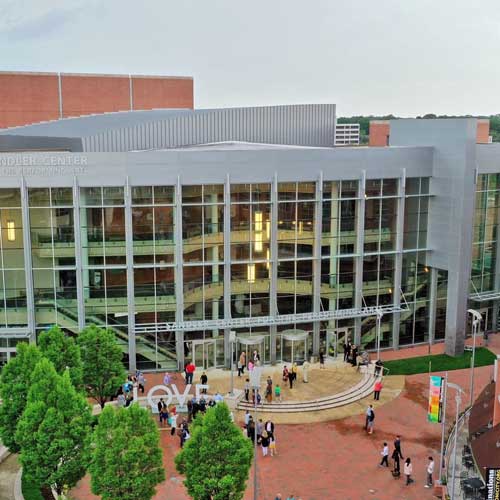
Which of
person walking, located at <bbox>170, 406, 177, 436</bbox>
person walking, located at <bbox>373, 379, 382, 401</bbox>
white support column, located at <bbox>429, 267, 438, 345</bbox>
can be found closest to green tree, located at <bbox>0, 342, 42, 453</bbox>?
person walking, located at <bbox>170, 406, 177, 436</bbox>

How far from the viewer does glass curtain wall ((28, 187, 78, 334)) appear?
3734cm

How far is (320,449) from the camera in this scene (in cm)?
2972

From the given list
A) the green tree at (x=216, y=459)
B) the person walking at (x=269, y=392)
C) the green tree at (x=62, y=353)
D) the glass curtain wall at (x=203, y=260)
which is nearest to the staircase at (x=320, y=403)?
the person walking at (x=269, y=392)

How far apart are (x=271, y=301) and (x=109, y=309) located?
9.44 metres

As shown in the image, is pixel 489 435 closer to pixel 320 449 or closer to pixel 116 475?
pixel 320 449

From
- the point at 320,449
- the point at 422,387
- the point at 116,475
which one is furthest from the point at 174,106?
the point at 116,475

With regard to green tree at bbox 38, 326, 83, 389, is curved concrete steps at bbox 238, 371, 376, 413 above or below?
below

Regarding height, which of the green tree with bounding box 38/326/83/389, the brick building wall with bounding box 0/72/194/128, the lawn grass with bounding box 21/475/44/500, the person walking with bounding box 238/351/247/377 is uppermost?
the brick building wall with bounding box 0/72/194/128

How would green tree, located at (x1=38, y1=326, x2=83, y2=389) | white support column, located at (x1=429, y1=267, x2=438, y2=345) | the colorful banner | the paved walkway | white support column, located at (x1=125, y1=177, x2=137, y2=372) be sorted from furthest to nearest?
1. white support column, located at (x1=429, y1=267, x2=438, y2=345)
2. white support column, located at (x1=125, y1=177, x2=137, y2=372)
3. green tree, located at (x1=38, y1=326, x2=83, y2=389)
4. the colorful banner
5. the paved walkway

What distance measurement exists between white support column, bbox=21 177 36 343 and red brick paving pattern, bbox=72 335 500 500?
11.6 meters

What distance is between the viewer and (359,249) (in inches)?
1629

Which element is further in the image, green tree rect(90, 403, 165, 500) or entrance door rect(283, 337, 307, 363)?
entrance door rect(283, 337, 307, 363)

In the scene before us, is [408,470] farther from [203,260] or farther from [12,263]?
[12,263]

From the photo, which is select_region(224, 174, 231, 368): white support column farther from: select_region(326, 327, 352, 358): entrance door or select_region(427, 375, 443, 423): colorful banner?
select_region(427, 375, 443, 423): colorful banner
